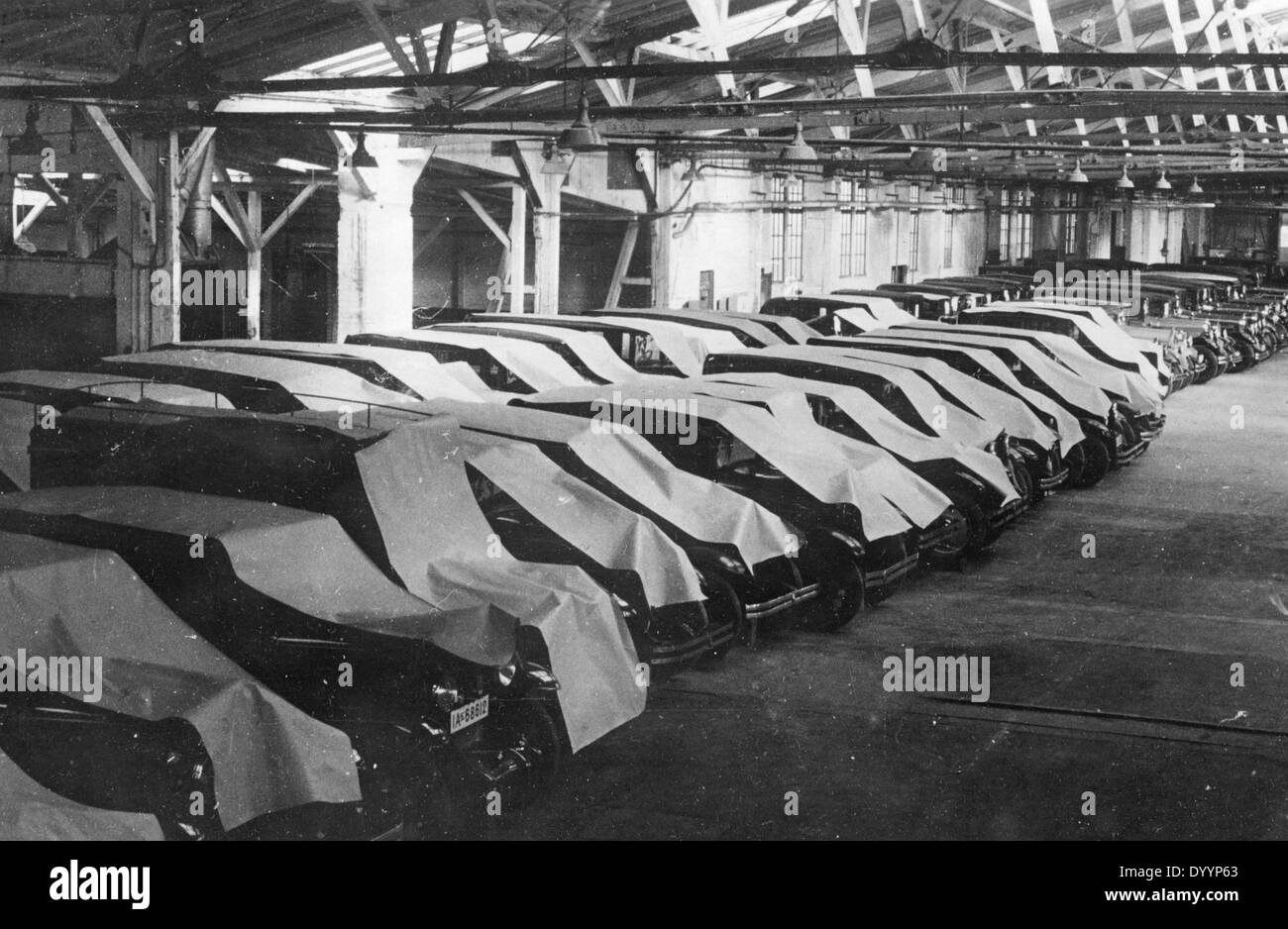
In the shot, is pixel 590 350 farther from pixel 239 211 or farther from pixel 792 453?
pixel 239 211

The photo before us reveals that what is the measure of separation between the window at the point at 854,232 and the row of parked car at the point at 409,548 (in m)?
17.0

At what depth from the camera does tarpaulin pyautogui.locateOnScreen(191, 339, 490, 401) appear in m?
11.1

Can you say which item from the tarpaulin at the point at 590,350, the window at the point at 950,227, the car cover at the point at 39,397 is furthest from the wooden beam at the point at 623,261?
the window at the point at 950,227

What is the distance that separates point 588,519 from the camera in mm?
7875

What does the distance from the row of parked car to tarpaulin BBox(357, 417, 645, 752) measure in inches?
0.7

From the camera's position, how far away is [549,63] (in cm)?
1606

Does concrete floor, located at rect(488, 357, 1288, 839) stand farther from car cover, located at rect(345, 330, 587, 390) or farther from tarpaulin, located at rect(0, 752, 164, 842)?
car cover, located at rect(345, 330, 587, 390)

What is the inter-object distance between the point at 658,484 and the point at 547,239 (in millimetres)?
10963

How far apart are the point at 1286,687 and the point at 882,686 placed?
2.54 meters

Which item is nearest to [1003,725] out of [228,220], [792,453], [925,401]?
[792,453]

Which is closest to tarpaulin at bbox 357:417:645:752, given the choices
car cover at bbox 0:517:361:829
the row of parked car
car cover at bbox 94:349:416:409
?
the row of parked car
